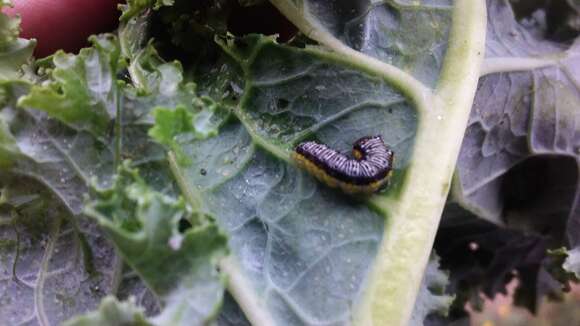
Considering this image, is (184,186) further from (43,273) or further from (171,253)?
(43,273)

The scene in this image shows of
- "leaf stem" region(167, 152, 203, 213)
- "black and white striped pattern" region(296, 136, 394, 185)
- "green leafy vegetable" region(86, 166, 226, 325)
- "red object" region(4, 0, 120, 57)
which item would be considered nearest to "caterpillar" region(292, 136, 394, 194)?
"black and white striped pattern" region(296, 136, 394, 185)

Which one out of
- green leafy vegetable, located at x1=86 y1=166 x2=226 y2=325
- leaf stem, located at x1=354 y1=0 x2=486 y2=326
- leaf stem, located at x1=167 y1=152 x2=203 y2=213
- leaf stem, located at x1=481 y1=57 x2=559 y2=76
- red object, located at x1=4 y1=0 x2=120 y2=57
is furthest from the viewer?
red object, located at x1=4 y1=0 x2=120 y2=57

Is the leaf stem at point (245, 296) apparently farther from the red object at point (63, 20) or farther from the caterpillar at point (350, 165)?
the red object at point (63, 20)

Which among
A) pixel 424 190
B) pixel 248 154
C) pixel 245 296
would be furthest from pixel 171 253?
pixel 424 190

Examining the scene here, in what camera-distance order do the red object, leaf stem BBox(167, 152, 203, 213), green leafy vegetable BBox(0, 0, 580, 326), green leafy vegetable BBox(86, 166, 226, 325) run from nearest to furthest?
1. green leafy vegetable BBox(86, 166, 226, 325)
2. green leafy vegetable BBox(0, 0, 580, 326)
3. leaf stem BBox(167, 152, 203, 213)
4. the red object

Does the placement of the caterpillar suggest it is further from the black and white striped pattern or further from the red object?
the red object

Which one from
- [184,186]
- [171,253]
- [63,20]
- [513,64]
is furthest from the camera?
[63,20]

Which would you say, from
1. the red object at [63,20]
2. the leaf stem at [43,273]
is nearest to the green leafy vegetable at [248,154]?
the leaf stem at [43,273]
